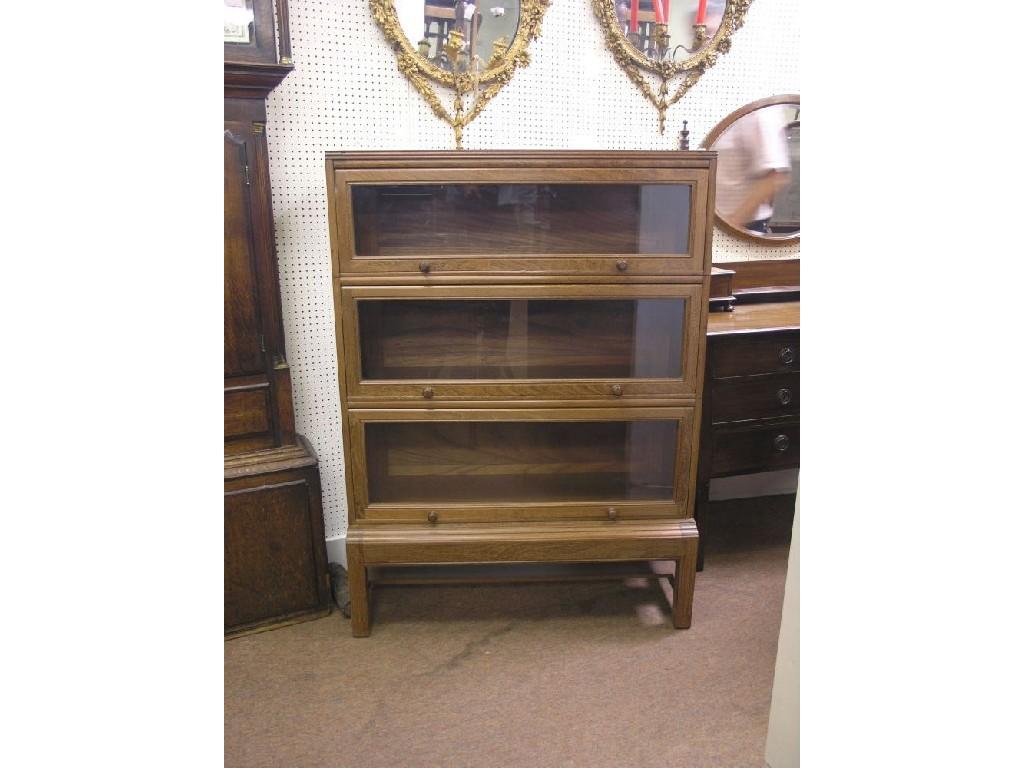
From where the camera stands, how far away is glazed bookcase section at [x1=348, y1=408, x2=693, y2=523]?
1.72 meters

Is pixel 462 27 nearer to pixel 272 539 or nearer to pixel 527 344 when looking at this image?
pixel 527 344

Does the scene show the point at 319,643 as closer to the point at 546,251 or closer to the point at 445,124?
the point at 546,251

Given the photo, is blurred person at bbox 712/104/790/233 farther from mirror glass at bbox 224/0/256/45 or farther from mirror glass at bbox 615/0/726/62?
mirror glass at bbox 224/0/256/45

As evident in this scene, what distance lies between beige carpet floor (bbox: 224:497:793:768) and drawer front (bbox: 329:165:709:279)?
97 cm

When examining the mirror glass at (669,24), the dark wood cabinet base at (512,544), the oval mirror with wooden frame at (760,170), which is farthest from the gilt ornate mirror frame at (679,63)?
the dark wood cabinet base at (512,544)

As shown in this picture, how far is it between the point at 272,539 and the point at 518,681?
731 millimetres

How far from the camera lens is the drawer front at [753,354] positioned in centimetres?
194

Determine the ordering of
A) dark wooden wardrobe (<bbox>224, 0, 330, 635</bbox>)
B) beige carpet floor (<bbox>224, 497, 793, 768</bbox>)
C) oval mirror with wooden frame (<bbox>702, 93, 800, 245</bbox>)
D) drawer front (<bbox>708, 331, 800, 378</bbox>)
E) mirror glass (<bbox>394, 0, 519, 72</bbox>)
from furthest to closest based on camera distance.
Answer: oval mirror with wooden frame (<bbox>702, 93, 800, 245</bbox>)
drawer front (<bbox>708, 331, 800, 378</bbox>)
mirror glass (<bbox>394, 0, 519, 72</bbox>)
dark wooden wardrobe (<bbox>224, 0, 330, 635</bbox>)
beige carpet floor (<bbox>224, 497, 793, 768</bbox>)

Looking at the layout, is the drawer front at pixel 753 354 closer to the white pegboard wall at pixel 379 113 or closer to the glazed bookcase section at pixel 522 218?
the glazed bookcase section at pixel 522 218

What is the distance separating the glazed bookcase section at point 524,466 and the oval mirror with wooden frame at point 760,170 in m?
0.94

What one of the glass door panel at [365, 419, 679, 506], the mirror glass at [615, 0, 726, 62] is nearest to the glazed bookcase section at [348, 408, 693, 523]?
the glass door panel at [365, 419, 679, 506]
